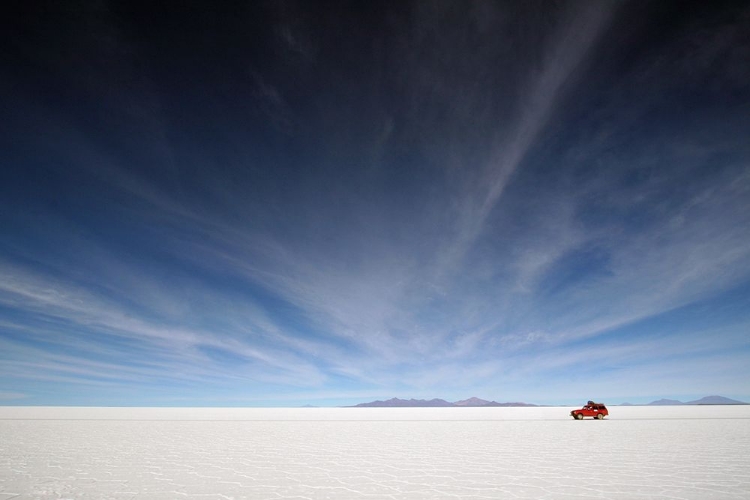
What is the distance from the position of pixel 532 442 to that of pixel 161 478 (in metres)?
12.3

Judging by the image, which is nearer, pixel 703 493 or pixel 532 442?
pixel 703 493

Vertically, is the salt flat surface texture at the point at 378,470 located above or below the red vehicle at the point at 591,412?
below

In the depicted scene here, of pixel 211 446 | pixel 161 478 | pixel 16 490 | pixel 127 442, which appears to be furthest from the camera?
pixel 127 442

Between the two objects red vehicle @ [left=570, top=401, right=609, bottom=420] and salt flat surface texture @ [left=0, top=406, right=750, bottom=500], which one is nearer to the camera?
salt flat surface texture @ [left=0, top=406, right=750, bottom=500]

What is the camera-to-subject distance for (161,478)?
25.3 ft

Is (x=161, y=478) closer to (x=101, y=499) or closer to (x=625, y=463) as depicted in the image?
(x=101, y=499)

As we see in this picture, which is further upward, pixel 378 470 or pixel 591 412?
pixel 591 412

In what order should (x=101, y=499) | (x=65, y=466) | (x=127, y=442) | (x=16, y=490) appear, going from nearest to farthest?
(x=101, y=499) < (x=16, y=490) < (x=65, y=466) < (x=127, y=442)

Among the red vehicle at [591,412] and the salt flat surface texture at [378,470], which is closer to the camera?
the salt flat surface texture at [378,470]

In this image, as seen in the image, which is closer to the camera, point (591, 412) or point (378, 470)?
point (378, 470)

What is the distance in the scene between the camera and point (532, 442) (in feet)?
44.1

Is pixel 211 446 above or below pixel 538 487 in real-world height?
above

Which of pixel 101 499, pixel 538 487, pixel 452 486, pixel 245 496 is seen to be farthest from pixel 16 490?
pixel 538 487

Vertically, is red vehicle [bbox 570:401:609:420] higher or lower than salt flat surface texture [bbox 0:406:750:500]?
higher
